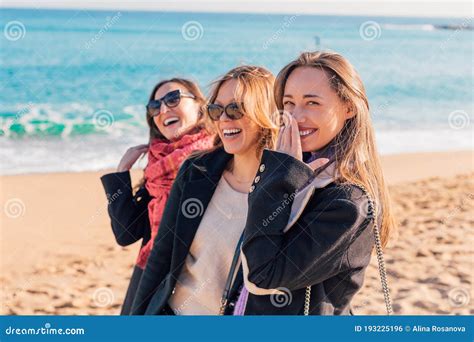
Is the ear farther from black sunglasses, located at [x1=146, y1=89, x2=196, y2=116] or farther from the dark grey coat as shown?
black sunglasses, located at [x1=146, y1=89, x2=196, y2=116]

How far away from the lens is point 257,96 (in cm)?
277

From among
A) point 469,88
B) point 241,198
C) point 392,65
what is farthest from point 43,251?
point 392,65

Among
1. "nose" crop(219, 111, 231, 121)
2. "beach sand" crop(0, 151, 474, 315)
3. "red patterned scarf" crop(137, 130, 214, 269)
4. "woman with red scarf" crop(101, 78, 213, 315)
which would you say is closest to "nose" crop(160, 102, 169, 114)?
"woman with red scarf" crop(101, 78, 213, 315)

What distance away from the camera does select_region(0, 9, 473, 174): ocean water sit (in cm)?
1311

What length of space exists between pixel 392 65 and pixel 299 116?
A: 2579cm

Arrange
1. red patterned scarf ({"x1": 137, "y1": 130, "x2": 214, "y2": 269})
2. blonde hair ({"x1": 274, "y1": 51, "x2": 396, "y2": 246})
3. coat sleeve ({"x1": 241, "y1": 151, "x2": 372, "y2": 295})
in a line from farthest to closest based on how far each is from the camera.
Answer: red patterned scarf ({"x1": 137, "y1": 130, "x2": 214, "y2": 269}) → blonde hair ({"x1": 274, "y1": 51, "x2": 396, "y2": 246}) → coat sleeve ({"x1": 241, "y1": 151, "x2": 372, "y2": 295})

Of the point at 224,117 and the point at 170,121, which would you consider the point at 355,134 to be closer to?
the point at 224,117

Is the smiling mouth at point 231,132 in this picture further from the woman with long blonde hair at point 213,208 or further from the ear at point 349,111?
the ear at point 349,111

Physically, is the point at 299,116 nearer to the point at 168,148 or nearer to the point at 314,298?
the point at 314,298

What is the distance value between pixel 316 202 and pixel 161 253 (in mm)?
826

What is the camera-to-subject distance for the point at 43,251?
742cm

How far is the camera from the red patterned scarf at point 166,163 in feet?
11.1

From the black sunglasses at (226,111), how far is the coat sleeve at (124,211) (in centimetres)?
73

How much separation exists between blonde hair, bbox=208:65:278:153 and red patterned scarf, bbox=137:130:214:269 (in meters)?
0.58
